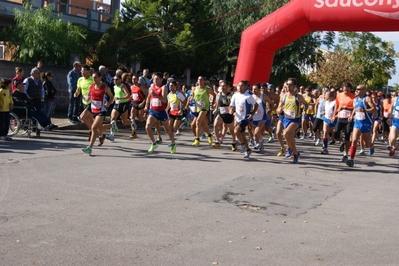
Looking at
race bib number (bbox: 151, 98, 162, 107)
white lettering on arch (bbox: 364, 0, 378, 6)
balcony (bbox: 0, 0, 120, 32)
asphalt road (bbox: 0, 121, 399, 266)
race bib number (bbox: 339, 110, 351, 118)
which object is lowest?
asphalt road (bbox: 0, 121, 399, 266)

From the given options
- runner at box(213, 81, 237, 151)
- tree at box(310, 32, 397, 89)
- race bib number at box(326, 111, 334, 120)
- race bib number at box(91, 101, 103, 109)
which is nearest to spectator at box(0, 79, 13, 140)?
race bib number at box(91, 101, 103, 109)

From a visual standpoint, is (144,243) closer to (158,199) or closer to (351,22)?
(158,199)

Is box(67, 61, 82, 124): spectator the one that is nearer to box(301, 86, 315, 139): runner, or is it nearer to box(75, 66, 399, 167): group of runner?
box(75, 66, 399, 167): group of runner

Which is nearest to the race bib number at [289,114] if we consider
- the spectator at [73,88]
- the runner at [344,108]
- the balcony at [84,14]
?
the runner at [344,108]

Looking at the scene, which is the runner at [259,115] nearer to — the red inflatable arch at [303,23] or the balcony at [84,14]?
the red inflatable arch at [303,23]

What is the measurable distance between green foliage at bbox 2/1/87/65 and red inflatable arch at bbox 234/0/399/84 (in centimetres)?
732

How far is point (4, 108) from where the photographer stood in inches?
579

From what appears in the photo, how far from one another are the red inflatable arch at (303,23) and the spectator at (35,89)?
19.3 ft

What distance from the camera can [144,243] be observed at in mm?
6262

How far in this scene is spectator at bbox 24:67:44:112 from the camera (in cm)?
1628

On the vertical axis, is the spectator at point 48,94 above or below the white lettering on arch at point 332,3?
below

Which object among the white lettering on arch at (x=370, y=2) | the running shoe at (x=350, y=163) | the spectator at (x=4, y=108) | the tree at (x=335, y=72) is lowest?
the running shoe at (x=350, y=163)

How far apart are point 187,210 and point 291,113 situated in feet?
20.8

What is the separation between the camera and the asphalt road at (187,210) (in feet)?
19.8
